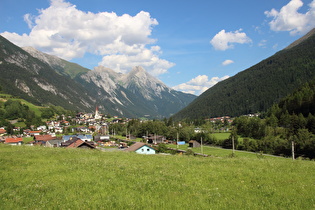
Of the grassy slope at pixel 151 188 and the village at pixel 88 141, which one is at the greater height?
the grassy slope at pixel 151 188

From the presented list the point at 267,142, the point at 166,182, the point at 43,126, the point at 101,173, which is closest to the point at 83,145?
the point at 101,173

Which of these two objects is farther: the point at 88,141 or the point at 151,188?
the point at 88,141

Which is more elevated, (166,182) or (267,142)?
(166,182)

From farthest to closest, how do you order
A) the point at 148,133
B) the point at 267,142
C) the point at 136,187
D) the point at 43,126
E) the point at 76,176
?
the point at 43,126
the point at 148,133
the point at 267,142
the point at 76,176
the point at 136,187

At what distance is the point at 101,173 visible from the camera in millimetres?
14500

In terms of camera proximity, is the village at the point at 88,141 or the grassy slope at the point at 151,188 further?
the village at the point at 88,141

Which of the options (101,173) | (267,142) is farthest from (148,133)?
(101,173)

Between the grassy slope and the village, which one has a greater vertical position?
the grassy slope

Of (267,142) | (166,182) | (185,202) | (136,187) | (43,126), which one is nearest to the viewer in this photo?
(185,202)

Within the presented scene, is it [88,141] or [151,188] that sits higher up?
[151,188]

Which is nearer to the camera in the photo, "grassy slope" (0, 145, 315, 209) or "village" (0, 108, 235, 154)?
"grassy slope" (0, 145, 315, 209)

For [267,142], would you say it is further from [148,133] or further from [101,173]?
[148,133]

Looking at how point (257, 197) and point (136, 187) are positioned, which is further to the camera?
point (136, 187)

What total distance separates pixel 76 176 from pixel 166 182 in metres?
5.52
